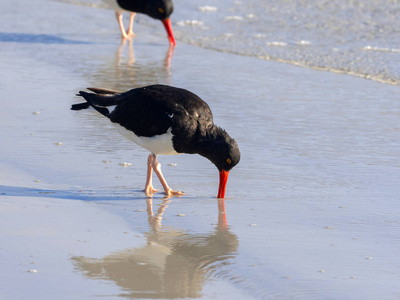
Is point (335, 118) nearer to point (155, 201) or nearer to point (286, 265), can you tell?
point (155, 201)

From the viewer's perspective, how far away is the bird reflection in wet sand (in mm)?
3689

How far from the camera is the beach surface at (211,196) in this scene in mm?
3822

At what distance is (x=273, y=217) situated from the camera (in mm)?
4871

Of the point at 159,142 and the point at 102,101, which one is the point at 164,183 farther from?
the point at 102,101

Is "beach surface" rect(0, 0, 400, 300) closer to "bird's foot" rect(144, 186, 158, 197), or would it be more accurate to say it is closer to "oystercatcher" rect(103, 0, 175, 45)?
"bird's foot" rect(144, 186, 158, 197)

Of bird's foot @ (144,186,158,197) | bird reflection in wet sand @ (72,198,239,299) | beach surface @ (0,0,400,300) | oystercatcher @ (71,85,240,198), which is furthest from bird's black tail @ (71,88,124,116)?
bird reflection in wet sand @ (72,198,239,299)

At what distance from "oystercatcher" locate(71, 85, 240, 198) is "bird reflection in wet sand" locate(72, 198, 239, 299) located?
80 centimetres

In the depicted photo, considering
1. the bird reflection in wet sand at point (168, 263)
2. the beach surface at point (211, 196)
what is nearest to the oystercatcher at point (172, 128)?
the beach surface at point (211, 196)

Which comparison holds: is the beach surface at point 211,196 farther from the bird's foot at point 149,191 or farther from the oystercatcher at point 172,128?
the oystercatcher at point 172,128

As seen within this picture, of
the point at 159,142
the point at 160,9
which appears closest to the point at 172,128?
the point at 159,142

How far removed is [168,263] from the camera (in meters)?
4.04

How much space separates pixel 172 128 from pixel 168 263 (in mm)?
1549

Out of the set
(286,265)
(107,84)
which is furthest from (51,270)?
(107,84)

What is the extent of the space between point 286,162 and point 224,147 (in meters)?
0.97
